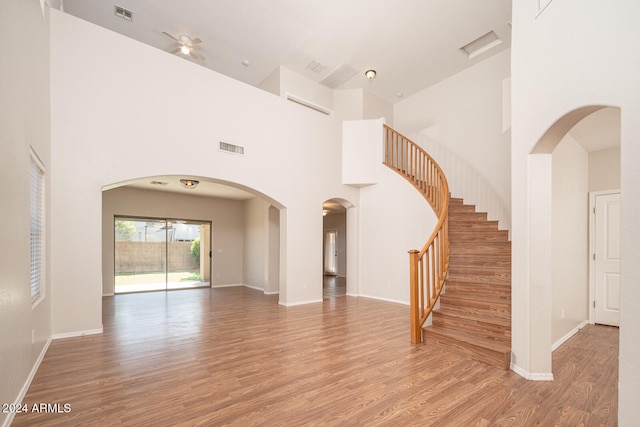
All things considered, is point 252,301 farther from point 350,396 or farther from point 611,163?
point 611,163

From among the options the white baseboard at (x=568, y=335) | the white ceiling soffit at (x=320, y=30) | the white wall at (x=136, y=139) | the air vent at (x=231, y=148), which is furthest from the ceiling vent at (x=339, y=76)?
the white baseboard at (x=568, y=335)

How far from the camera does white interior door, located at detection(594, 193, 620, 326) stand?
5.14 meters

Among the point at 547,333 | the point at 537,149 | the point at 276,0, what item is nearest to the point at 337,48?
the point at 276,0

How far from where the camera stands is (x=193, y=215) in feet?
31.6

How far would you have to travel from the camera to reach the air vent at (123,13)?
19.5 feet

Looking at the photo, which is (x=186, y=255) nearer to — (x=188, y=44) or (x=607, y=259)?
(x=188, y=44)

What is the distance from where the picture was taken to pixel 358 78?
8438 mm

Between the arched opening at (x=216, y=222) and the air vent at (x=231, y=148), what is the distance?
7.42ft

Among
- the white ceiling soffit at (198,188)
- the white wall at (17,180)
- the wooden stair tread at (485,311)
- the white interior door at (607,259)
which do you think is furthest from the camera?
the white ceiling soffit at (198,188)

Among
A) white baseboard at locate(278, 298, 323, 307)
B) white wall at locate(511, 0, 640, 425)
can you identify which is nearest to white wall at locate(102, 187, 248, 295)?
white baseboard at locate(278, 298, 323, 307)

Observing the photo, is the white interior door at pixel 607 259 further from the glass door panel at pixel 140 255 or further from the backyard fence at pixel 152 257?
the glass door panel at pixel 140 255

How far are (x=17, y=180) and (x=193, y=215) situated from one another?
720 centimetres

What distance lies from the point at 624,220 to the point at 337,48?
679cm

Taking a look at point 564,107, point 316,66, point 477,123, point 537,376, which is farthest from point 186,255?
point 564,107
